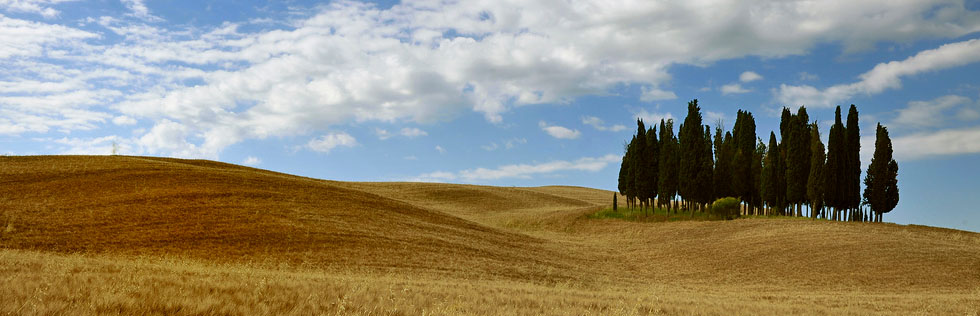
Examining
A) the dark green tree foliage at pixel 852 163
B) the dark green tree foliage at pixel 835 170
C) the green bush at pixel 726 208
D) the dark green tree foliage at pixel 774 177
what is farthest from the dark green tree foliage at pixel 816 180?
the green bush at pixel 726 208

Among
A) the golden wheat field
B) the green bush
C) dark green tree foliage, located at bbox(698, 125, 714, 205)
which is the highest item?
dark green tree foliage, located at bbox(698, 125, 714, 205)

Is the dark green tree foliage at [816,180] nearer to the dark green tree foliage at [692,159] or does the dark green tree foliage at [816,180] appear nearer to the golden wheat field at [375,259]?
the golden wheat field at [375,259]

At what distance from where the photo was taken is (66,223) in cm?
2936

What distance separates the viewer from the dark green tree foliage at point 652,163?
2284 inches

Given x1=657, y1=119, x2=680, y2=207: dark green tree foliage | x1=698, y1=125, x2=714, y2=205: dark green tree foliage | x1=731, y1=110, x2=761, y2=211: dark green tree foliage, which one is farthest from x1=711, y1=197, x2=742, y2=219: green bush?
x1=731, y1=110, x2=761, y2=211: dark green tree foliage

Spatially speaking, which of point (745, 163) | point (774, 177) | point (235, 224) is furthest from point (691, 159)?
point (235, 224)

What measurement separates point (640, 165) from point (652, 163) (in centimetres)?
118

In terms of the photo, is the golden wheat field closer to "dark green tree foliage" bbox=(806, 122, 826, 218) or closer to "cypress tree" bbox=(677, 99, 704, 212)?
"cypress tree" bbox=(677, 99, 704, 212)

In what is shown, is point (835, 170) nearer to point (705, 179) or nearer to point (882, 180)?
point (882, 180)

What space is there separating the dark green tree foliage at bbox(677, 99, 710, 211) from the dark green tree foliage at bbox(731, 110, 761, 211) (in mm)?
7947

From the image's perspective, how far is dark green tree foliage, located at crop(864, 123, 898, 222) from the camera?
50656 mm

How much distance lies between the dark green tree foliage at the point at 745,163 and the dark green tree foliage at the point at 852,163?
9495mm

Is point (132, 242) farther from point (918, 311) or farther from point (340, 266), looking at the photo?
point (918, 311)

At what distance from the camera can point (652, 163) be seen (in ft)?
192
